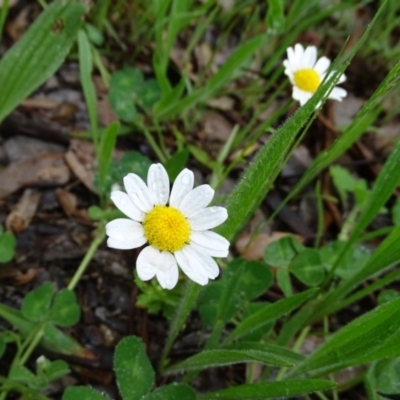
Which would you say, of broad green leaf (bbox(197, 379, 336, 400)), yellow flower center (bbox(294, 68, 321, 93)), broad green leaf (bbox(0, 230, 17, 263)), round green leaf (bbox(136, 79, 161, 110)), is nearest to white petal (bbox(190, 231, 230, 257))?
broad green leaf (bbox(197, 379, 336, 400))

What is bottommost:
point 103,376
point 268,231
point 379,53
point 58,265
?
point 103,376

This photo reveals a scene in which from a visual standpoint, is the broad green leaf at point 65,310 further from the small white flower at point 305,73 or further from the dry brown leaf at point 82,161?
the small white flower at point 305,73

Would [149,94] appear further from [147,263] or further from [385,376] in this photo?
[385,376]

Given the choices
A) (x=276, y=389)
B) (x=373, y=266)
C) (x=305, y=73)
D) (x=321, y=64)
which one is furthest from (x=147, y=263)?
(x=321, y=64)

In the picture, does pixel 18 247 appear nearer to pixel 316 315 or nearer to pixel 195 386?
pixel 195 386

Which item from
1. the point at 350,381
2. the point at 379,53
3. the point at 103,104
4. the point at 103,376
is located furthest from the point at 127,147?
the point at 379,53

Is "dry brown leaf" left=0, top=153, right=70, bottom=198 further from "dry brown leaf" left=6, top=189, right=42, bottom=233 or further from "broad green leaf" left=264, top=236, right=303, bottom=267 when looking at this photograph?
"broad green leaf" left=264, top=236, right=303, bottom=267

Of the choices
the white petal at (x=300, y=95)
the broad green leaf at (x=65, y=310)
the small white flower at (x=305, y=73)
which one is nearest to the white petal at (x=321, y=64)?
the small white flower at (x=305, y=73)
